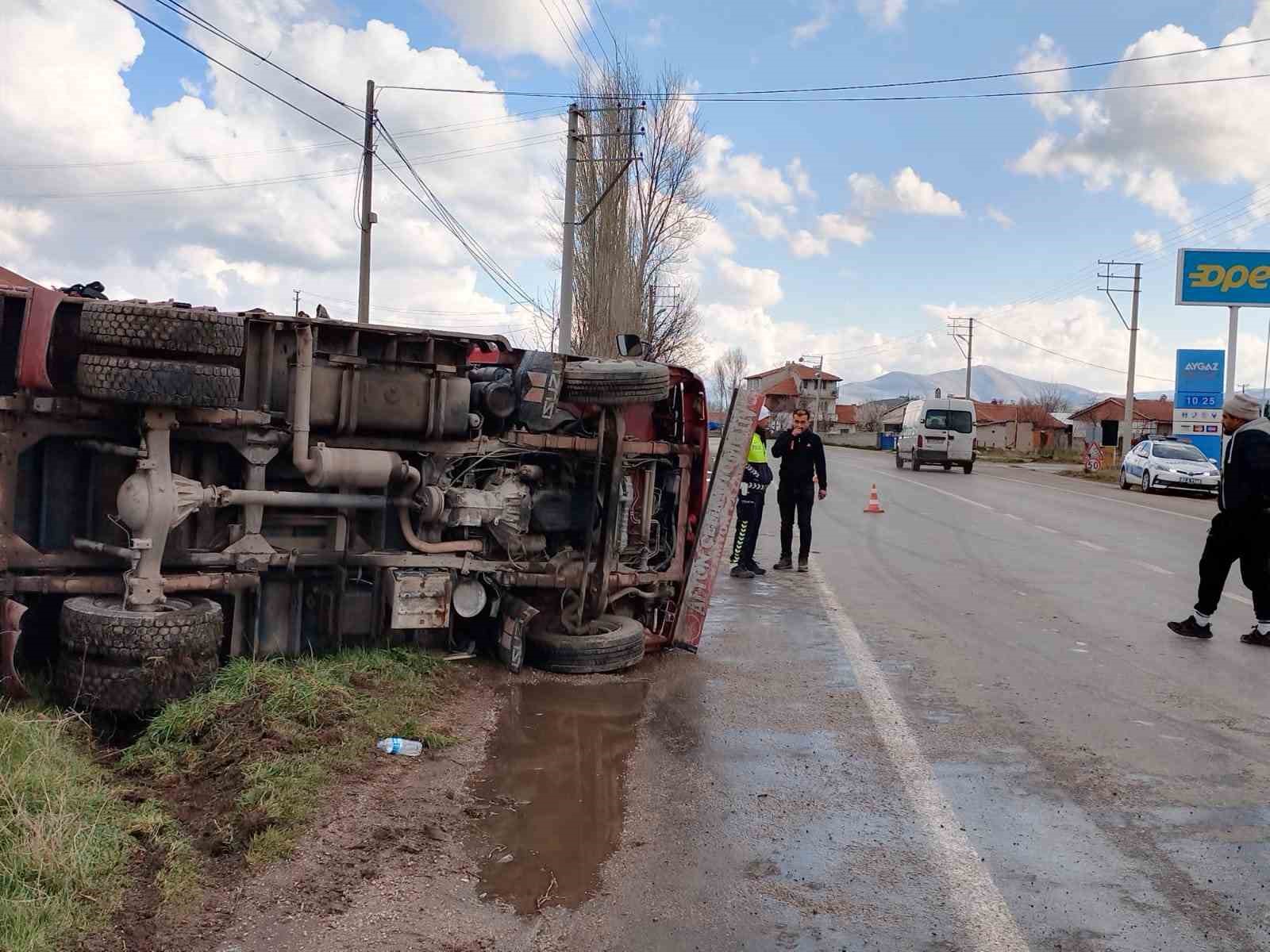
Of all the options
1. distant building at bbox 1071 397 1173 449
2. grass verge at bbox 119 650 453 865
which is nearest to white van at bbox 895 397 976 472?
grass verge at bbox 119 650 453 865

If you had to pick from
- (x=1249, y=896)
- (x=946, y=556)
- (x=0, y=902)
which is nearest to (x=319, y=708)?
(x=0, y=902)

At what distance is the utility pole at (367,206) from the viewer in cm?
2214

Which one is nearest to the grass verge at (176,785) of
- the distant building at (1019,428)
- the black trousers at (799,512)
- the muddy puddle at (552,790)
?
the muddy puddle at (552,790)

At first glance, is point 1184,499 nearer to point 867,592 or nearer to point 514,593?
point 867,592

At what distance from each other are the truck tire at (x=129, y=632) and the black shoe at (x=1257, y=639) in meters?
7.34

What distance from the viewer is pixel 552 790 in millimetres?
4621

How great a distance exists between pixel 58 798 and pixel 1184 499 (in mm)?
27851

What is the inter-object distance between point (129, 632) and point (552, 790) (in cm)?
196

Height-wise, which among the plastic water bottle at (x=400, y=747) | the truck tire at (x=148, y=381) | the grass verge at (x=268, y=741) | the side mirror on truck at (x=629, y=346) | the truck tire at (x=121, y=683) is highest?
the side mirror on truck at (x=629, y=346)

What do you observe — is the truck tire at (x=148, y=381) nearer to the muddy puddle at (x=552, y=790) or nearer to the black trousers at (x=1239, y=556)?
the muddy puddle at (x=552, y=790)

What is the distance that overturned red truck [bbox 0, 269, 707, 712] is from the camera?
4906 millimetres

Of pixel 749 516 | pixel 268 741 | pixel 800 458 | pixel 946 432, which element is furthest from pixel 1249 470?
pixel 946 432

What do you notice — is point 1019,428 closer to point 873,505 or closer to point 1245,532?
point 873,505

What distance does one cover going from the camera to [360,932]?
3.26 meters
